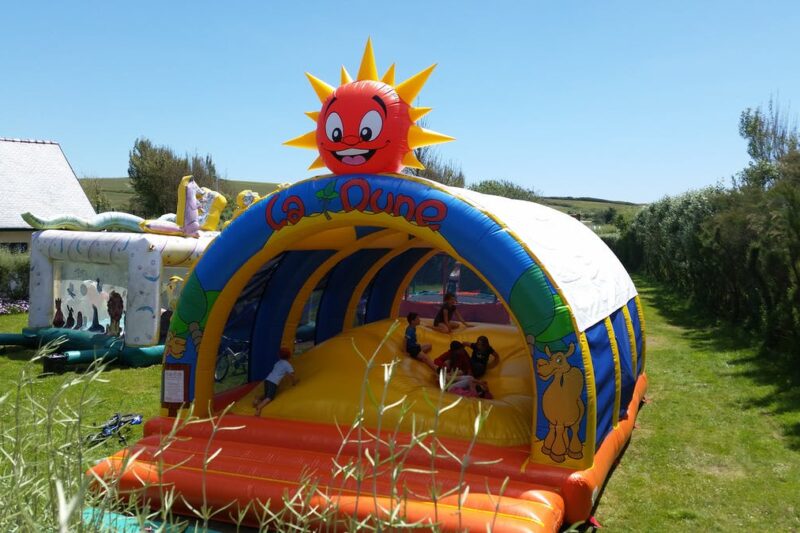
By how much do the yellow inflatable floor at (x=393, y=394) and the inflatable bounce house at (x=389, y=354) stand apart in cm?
2

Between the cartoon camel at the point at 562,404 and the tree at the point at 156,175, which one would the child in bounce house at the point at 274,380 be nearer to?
the cartoon camel at the point at 562,404

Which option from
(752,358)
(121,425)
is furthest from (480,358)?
(752,358)

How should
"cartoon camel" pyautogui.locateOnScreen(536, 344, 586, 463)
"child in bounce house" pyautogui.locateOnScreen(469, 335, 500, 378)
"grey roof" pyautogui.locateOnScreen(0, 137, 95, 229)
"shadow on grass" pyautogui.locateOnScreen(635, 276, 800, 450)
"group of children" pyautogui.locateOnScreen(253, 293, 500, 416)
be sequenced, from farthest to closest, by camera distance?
1. "grey roof" pyautogui.locateOnScreen(0, 137, 95, 229)
2. "shadow on grass" pyautogui.locateOnScreen(635, 276, 800, 450)
3. "child in bounce house" pyautogui.locateOnScreen(469, 335, 500, 378)
4. "group of children" pyautogui.locateOnScreen(253, 293, 500, 416)
5. "cartoon camel" pyautogui.locateOnScreen(536, 344, 586, 463)

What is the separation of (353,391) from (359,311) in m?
3.47

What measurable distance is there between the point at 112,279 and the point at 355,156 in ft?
19.8

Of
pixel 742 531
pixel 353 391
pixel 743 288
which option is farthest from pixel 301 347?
pixel 743 288

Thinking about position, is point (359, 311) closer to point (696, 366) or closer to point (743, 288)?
point (696, 366)

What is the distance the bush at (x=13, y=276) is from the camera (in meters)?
16.6

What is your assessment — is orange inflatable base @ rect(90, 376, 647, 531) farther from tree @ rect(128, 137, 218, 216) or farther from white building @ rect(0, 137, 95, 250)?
tree @ rect(128, 137, 218, 216)

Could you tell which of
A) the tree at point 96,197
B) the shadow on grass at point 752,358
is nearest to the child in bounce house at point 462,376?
the shadow on grass at point 752,358

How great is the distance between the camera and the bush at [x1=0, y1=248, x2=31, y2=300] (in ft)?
54.4

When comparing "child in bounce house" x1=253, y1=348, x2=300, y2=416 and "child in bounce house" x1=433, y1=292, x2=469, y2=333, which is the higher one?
"child in bounce house" x1=433, y1=292, x2=469, y2=333

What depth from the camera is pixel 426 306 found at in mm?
10695

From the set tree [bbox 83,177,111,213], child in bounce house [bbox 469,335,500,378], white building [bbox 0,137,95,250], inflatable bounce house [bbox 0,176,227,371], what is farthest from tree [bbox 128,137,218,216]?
child in bounce house [bbox 469,335,500,378]
